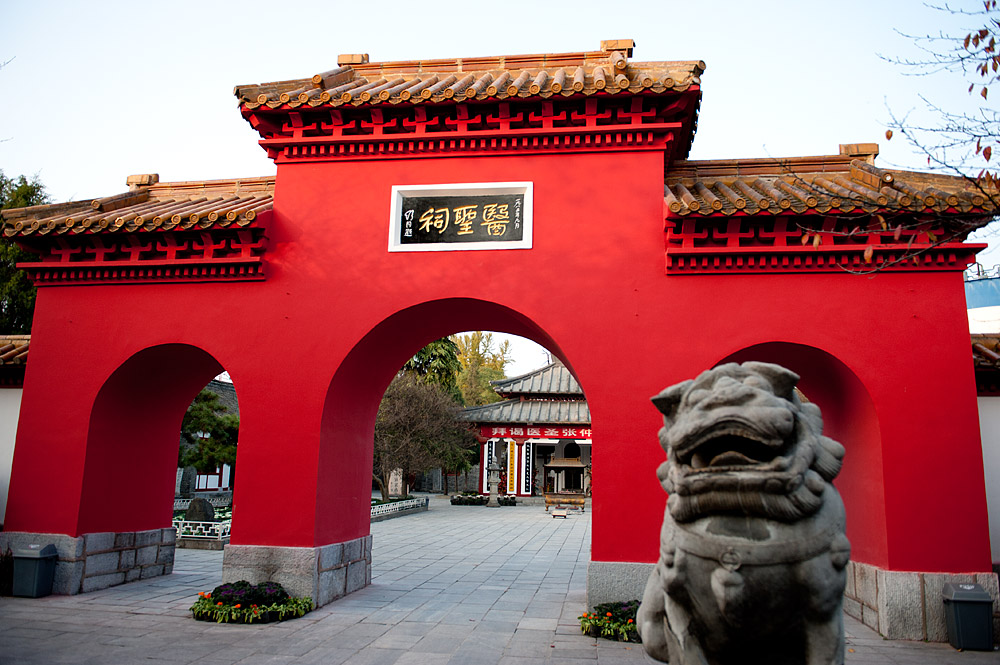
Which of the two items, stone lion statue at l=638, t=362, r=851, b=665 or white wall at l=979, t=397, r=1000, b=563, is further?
white wall at l=979, t=397, r=1000, b=563

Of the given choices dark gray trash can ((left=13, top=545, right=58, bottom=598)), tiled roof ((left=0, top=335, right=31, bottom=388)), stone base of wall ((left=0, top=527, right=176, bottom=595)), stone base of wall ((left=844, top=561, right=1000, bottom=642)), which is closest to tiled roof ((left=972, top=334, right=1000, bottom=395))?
stone base of wall ((left=844, top=561, right=1000, bottom=642))

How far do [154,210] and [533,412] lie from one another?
20537mm

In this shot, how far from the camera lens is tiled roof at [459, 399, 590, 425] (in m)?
26.6

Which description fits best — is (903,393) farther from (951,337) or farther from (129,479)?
(129,479)

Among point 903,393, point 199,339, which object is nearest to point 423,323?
point 199,339

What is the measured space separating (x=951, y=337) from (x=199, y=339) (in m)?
7.70

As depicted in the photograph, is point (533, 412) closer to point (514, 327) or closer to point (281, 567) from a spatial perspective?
point (514, 327)

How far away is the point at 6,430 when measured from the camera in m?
8.25

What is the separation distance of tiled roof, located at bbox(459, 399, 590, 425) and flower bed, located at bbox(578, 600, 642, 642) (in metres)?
20.3

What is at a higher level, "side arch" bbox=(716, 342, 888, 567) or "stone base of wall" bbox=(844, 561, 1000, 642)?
"side arch" bbox=(716, 342, 888, 567)

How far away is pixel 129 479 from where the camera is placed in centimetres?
802

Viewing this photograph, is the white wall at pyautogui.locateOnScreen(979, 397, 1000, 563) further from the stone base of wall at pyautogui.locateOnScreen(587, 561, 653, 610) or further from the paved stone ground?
the stone base of wall at pyautogui.locateOnScreen(587, 561, 653, 610)

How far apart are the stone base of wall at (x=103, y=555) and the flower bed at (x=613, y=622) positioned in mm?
5523

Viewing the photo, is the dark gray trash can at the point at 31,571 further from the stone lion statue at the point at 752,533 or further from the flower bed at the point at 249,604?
the stone lion statue at the point at 752,533
